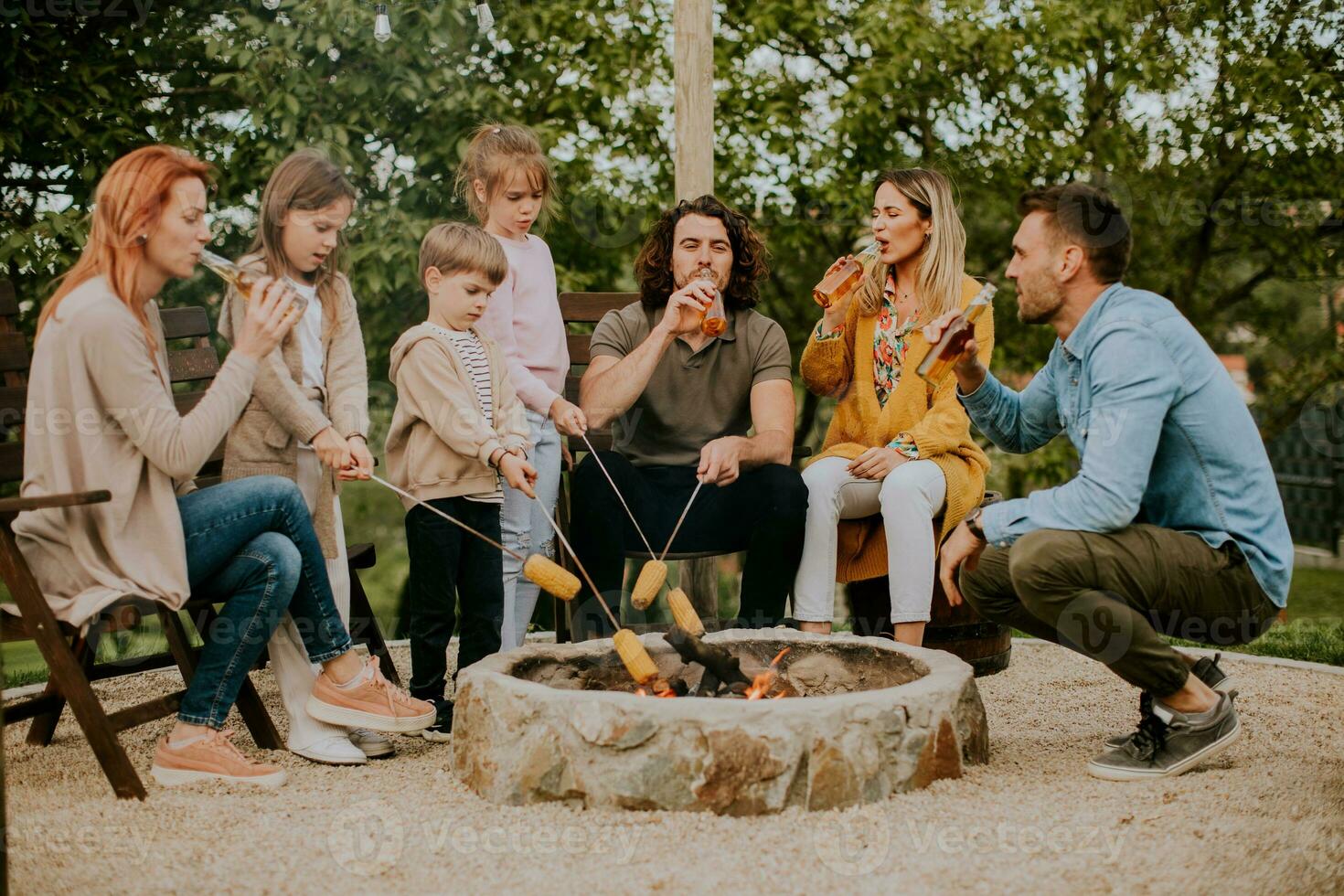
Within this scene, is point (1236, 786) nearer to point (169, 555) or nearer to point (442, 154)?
point (169, 555)

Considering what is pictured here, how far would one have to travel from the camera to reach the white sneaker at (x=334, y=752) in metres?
3.32

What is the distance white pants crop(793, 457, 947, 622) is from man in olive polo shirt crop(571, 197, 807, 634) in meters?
0.06

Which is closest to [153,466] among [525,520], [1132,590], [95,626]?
[95,626]

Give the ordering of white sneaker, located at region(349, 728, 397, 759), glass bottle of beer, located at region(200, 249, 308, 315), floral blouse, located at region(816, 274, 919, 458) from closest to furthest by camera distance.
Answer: glass bottle of beer, located at region(200, 249, 308, 315) < white sneaker, located at region(349, 728, 397, 759) < floral blouse, located at region(816, 274, 919, 458)

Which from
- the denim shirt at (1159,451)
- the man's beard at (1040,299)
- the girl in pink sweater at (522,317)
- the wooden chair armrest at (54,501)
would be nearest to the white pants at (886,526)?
the denim shirt at (1159,451)

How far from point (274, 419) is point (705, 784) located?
1.52m

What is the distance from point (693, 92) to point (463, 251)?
1.53m

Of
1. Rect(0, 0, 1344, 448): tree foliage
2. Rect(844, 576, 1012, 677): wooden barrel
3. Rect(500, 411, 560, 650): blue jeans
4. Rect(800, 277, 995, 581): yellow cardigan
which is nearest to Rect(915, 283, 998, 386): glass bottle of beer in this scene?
Rect(800, 277, 995, 581): yellow cardigan

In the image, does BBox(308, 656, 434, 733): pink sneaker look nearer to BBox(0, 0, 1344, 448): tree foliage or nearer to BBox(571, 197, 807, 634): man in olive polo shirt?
BBox(571, 197, 807, 634): man in olive polo shirt

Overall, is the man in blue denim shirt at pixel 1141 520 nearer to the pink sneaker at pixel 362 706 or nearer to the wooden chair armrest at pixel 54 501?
the pink sneaker at pixel 362 706

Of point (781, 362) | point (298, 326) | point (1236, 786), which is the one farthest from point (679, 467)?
point (1236, 786)

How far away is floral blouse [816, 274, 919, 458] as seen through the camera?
4.00 m

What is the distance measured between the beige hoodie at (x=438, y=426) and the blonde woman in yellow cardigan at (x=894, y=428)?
3.16ft

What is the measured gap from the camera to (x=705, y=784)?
8.71 ft
